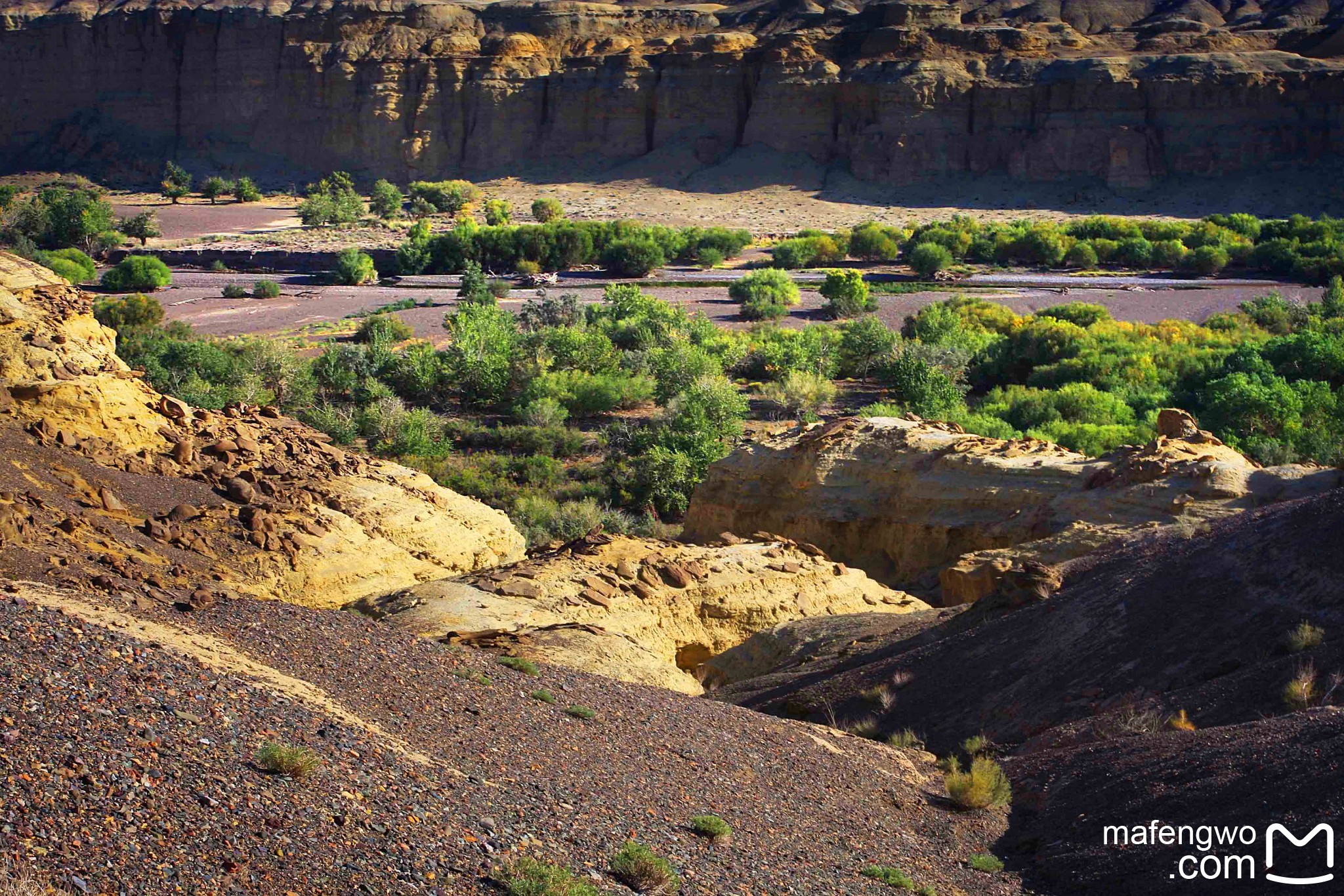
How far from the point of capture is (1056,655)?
10.3 metres

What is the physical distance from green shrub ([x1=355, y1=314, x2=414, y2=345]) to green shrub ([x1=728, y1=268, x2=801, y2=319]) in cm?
1051

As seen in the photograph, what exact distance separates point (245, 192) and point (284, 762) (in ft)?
247

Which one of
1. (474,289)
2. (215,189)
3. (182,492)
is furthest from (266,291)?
(182,492)

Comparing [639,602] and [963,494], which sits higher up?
[963,494]

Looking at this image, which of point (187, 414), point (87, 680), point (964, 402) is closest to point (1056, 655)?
point (87, 680)

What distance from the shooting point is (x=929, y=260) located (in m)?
52.8

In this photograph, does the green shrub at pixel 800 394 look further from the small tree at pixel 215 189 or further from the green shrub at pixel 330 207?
the small tree at pixel 215 189

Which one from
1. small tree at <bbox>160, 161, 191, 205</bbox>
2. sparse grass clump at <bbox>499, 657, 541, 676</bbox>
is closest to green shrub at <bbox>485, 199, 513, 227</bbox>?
small tree at <bbox>160, 161, 191, 205</bbox>

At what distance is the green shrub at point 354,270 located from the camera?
51.1 metres

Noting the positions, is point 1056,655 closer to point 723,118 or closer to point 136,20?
point 723,118

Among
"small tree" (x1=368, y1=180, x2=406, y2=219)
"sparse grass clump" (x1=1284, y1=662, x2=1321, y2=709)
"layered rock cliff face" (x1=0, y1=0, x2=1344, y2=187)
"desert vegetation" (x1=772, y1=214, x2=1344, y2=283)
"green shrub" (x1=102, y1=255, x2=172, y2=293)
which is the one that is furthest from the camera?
"layered rock cliff face" (x1=0, y1=0, x2=1344, y2=187)

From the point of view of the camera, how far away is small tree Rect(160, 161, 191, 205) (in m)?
77.7

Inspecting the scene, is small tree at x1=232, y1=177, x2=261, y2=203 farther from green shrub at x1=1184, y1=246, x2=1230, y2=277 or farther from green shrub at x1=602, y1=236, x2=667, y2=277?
green shrub at x1=1184, y1=246, x2=1230, y2=277

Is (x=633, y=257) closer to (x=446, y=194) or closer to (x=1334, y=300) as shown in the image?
(x=446, y=194)
